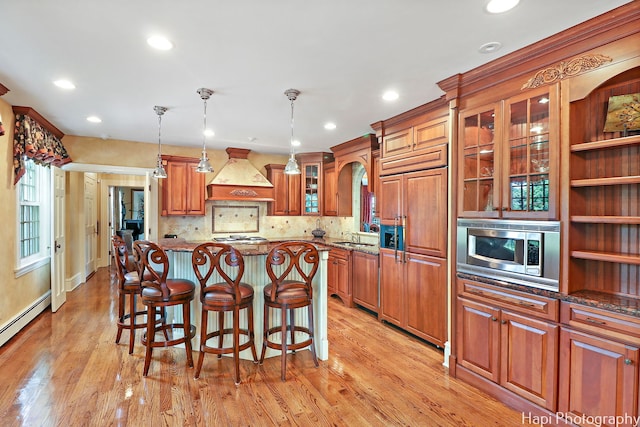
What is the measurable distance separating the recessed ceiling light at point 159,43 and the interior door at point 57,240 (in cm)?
329

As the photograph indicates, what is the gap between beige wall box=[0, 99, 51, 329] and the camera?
11.0 ft

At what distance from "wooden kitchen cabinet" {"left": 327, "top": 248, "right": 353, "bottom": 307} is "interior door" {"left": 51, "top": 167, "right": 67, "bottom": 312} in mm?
3838

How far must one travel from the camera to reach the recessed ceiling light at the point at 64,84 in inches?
112

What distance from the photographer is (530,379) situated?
2.21 metres

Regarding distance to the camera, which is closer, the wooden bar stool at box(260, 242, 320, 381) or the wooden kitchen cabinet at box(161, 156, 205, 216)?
the wooden bar stool at box(260, 242, 320, 381)

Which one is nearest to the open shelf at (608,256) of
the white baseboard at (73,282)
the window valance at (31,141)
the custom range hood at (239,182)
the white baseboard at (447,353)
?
the white baseboard at (447,353)

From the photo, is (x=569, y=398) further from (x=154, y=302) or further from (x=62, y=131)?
(x=62, y=131)

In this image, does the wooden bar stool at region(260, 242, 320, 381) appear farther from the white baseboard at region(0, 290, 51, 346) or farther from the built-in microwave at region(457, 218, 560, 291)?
the white baseboard at region(0, 290, 51, 346)

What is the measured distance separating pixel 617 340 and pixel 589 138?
1.26m

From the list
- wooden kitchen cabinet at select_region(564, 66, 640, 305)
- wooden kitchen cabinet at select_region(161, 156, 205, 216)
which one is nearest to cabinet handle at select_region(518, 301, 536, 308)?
wooden kitchen cabinet at select_region(564, 66, 640, 305)

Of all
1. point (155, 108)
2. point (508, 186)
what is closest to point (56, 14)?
point (155, 108)

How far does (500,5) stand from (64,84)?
350cm

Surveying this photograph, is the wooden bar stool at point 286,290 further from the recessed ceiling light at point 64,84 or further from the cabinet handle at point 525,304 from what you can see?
the recessed ceiling light at point 64,84
